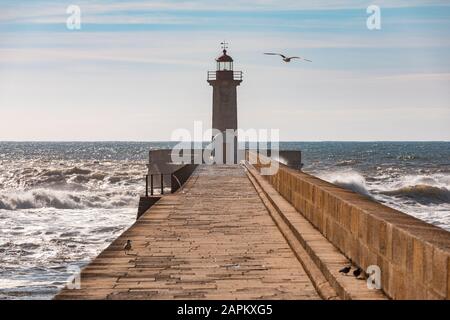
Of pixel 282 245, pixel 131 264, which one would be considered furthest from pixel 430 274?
pixel 282 245

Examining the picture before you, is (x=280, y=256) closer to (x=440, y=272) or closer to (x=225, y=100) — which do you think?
(x=440, y=272)

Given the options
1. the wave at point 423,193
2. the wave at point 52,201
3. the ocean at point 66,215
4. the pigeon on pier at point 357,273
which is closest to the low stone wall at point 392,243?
the pigeon on pier at point 357,273

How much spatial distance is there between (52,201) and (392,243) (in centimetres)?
3530

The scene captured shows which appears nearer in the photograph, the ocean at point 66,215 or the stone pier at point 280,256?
the stone pier at point 280,256

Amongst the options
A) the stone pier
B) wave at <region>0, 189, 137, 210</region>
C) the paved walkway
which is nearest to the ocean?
wave at <region>0, 189, 137, 210</region>

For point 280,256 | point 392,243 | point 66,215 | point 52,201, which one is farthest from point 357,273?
point 52,201

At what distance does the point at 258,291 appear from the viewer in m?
7.40

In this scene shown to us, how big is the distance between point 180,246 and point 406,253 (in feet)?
16.5

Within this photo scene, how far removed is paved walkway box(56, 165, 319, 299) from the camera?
7.36 metres

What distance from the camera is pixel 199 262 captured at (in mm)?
9156

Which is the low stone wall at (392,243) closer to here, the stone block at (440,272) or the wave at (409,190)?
the stone block at (440,272)

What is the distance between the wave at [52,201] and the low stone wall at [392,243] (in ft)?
98.7

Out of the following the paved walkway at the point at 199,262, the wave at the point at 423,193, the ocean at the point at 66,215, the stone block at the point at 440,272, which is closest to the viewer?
the stone block at the point at 440,272

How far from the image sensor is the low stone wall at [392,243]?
16.9 feet
